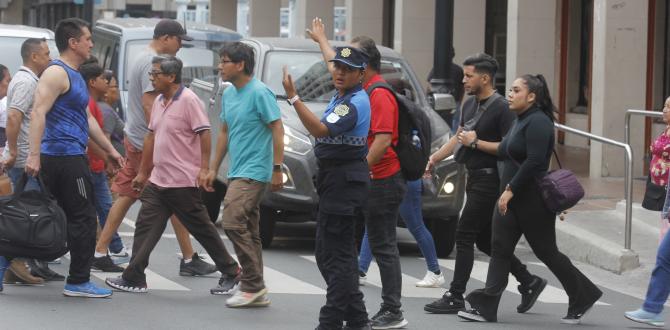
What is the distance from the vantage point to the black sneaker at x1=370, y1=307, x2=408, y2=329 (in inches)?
355

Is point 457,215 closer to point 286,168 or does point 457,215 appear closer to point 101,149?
point 286,168

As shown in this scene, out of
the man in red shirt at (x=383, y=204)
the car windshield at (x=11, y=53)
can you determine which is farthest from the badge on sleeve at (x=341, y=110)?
the car windshield at (x=11, y=53)

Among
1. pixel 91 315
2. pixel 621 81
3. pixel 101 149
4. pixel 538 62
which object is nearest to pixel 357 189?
pixel 91 315

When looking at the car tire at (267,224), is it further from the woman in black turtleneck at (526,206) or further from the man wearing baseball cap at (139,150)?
the woman in black turtleneck at (526,206)

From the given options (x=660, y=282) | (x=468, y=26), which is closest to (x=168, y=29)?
(x=660, y=282)

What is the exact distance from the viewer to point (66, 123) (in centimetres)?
965

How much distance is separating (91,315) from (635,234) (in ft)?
20.2

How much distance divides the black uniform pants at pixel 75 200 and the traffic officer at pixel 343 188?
1942 millimetres

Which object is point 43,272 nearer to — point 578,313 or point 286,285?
point 286,285

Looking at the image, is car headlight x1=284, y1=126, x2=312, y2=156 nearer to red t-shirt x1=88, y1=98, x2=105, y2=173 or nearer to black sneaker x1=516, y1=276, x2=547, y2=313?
red t-shirt x1=88, y1=98, x2=105, y2=173

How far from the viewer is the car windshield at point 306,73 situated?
13398 mm

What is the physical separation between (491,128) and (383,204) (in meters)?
1.05

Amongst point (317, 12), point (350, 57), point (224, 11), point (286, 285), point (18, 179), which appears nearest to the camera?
point (350, 57)

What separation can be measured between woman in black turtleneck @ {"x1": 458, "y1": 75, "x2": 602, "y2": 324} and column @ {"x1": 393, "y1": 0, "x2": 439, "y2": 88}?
16.4 metres
